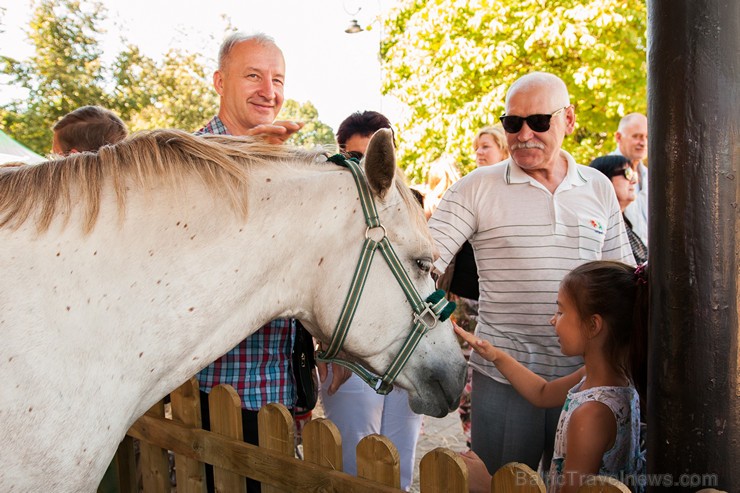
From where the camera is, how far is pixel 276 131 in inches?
73.7

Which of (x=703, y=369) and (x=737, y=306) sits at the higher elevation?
(x=737, y=306)

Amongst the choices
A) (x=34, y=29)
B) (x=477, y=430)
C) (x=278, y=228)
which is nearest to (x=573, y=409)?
(x=477, y=430)

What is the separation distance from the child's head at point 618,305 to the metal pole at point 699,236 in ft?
1.56

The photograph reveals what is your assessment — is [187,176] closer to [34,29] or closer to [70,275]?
[70,275]

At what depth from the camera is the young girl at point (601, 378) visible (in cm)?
164

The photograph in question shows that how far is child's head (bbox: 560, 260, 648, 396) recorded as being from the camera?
68.5 inches

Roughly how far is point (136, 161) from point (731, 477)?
5.06 ft

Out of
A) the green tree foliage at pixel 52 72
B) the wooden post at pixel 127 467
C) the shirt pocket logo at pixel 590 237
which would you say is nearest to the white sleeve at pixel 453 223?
the shirt pocket logo at pixel 590 237

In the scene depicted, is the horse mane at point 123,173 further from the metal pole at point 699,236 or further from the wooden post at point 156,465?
the wooden post at point 156,465

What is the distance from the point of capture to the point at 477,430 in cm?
249

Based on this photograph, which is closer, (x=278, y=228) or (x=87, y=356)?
(x=87, y=356)

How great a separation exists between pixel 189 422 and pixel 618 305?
5.10 ft

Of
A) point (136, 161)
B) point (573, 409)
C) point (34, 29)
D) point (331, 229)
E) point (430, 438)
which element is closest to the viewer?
point (136, 161)

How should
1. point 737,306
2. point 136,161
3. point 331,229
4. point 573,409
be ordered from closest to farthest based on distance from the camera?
point 737,306
point 136,161
point 331,229
point 573,409
